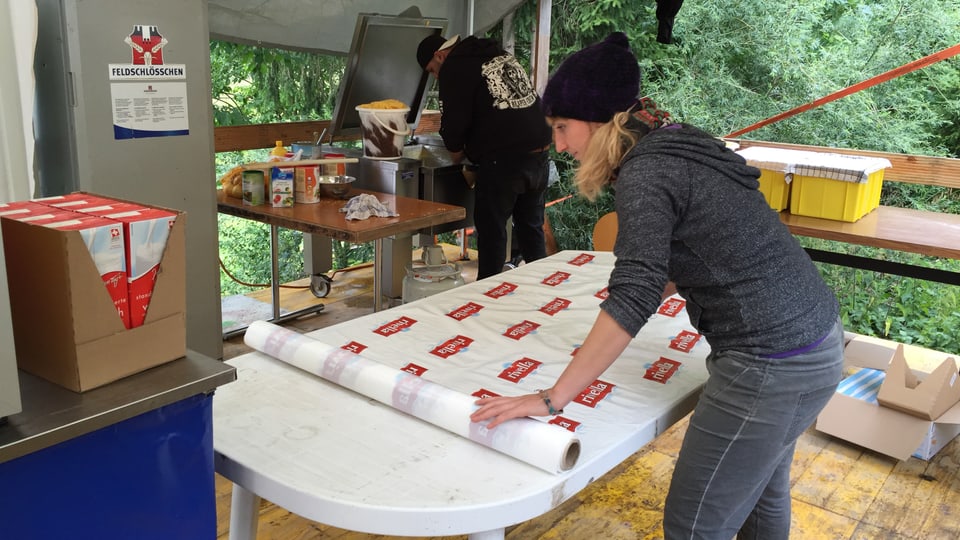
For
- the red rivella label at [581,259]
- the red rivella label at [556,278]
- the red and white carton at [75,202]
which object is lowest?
the red rivella label at [556,278]

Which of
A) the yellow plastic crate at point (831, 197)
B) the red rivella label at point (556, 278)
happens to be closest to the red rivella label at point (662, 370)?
the red rivella label at point (556, 278)

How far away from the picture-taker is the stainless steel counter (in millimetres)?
1091

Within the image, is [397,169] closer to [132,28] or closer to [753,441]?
[132,28]

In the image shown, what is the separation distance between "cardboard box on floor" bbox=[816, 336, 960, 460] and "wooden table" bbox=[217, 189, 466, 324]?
1793 mm

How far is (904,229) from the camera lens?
3393mm

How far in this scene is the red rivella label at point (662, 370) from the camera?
195cm

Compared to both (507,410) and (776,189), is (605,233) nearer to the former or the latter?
(776,189)

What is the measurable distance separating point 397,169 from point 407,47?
887 mm

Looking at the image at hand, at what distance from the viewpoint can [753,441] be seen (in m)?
1.59

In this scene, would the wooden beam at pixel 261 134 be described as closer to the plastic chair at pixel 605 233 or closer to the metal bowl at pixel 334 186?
the metal bowl at pixel 334 186

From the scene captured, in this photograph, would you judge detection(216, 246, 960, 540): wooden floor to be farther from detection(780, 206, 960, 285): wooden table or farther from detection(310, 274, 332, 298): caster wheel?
detection(310, 274, 332, 298): caster wheel

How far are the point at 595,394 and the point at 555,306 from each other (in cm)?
62

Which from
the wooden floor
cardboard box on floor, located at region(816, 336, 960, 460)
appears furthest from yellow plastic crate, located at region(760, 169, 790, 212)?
the wooden floor

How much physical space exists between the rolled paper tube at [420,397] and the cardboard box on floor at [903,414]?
2.11 metres
